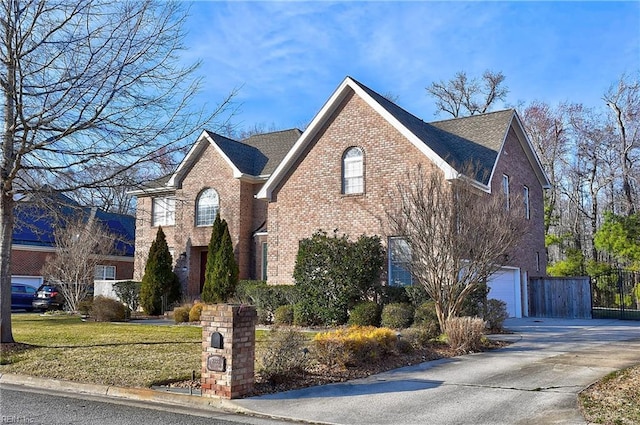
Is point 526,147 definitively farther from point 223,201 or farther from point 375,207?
point 223,201

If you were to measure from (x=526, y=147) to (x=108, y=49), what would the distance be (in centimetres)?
1912

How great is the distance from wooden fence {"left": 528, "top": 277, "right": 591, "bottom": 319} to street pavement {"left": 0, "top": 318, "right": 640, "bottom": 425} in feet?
40.2

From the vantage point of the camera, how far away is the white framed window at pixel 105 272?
34069mm

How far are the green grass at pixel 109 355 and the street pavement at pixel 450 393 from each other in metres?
0.46

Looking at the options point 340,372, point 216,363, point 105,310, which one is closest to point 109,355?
point 216,363

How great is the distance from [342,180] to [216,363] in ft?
44.5

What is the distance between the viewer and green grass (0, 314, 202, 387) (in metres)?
9.86

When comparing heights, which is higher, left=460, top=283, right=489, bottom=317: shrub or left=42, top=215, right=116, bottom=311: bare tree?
left=42, top=215, right=116, bottom=311: bare tree

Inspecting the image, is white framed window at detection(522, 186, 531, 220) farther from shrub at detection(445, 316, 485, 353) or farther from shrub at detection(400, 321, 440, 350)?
shrub at detection(445, 316, 485, 353)

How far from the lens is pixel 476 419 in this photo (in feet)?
23.4

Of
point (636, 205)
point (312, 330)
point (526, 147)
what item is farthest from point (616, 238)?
point (312, 330)

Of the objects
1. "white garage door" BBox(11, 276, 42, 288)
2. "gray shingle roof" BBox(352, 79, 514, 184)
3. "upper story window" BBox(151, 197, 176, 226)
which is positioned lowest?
"white garage door" BBox(11, 276, 42, 288)

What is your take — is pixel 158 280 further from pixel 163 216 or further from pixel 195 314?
pixel 195 314

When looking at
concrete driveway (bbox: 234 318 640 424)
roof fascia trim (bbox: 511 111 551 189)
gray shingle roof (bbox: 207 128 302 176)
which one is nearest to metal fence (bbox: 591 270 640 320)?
roof fascia trim (bbox: 511 111 551 189)
